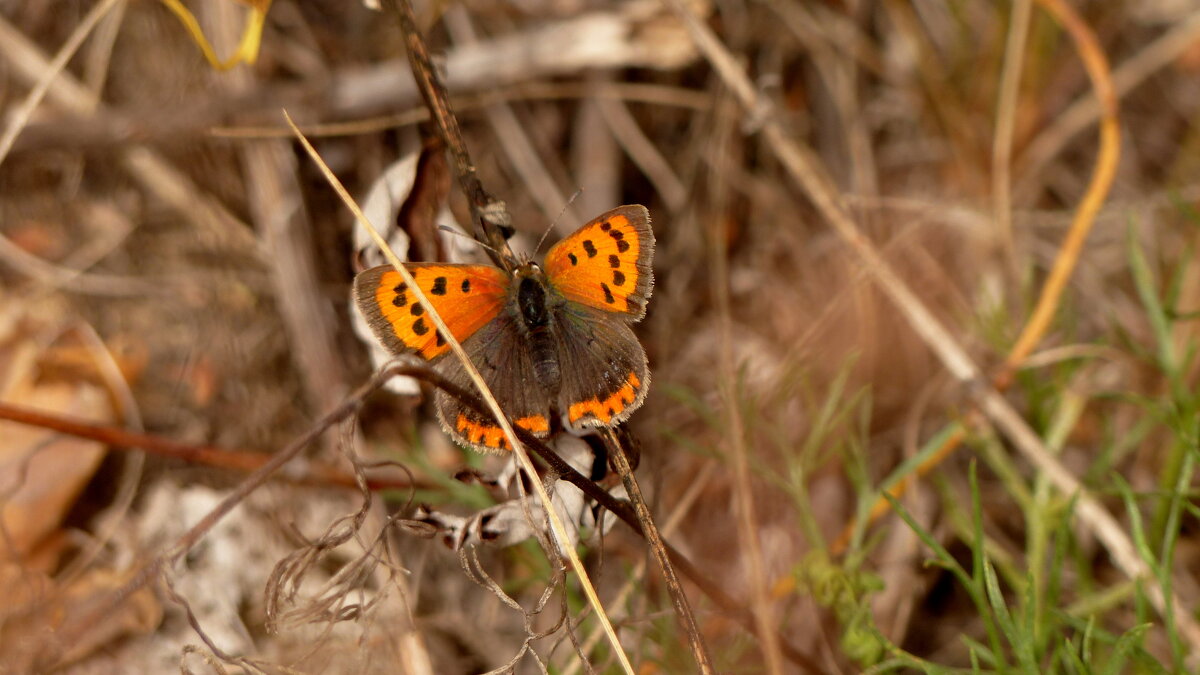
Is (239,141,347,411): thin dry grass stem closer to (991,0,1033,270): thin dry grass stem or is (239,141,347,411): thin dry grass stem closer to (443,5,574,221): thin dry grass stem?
(443,5,574,221): thin dry grass stem

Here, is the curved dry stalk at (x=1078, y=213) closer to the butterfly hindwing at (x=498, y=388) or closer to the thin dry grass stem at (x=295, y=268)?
the butterfly hindwing at (x=498, y=388)

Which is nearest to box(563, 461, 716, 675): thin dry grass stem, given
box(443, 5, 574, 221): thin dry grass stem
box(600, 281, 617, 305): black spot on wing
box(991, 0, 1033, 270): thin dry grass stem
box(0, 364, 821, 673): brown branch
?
box(0, 364, 821, 673): brown branch

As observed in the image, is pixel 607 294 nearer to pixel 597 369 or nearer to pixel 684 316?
pixel 597 369

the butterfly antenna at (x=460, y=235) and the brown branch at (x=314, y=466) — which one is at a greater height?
the butterfly antenna at (x=460, y=235)

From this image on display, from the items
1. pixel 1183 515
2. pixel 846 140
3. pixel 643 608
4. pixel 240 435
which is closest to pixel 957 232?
pixel 846 140

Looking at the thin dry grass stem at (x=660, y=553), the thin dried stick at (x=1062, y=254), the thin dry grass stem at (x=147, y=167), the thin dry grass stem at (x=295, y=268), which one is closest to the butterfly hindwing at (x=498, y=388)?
the thin dry grass stem at (x=660, y=553)

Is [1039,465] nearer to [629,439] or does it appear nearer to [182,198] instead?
[629,439]
